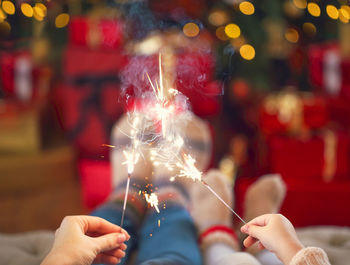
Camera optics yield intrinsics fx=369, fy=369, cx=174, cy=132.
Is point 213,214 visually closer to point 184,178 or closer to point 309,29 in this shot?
point 184,178

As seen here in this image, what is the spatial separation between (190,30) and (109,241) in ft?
4.60

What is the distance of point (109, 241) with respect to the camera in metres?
0.43

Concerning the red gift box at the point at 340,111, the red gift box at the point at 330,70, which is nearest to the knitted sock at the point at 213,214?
the red gift box at the point at 340,111

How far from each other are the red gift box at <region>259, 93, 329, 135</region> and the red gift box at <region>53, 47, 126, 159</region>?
1.89 ft

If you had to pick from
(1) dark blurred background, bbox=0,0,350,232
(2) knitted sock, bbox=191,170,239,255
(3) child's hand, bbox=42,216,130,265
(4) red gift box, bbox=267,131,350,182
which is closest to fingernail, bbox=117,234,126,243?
(3) child's hand, bbox=42,216,130,265

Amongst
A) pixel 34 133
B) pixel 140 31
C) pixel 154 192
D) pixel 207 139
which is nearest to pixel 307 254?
pixel 154 192

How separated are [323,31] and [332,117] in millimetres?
516

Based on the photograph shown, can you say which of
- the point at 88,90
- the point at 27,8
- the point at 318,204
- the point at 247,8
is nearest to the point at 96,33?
the point at 88,90

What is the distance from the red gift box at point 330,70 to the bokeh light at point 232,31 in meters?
0.33

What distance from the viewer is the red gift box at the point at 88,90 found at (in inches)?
48.6

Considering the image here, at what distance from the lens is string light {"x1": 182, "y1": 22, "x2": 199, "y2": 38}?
5.41 ft

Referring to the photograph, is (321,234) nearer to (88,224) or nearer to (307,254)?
(307,254)

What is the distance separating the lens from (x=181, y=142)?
19.8 inches

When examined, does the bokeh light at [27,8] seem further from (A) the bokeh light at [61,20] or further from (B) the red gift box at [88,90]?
(A) the bokeh light at [61,20]
